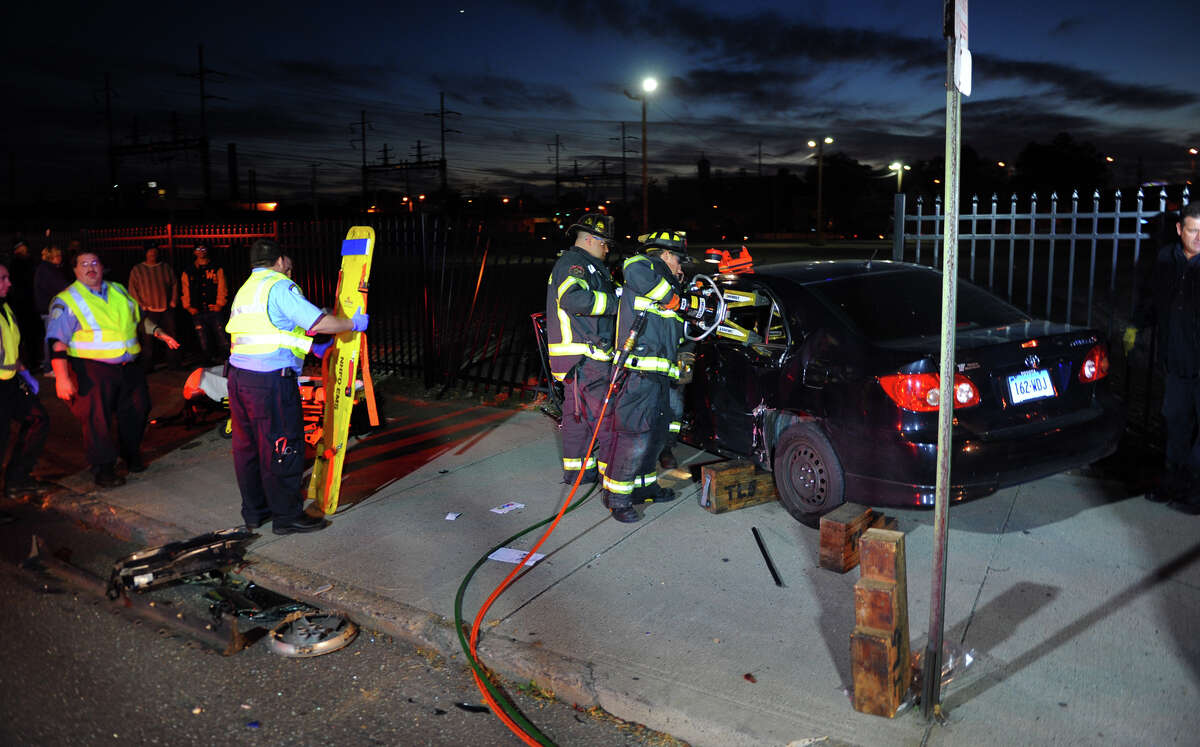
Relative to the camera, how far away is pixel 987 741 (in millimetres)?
2982

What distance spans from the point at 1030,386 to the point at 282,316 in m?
4.23

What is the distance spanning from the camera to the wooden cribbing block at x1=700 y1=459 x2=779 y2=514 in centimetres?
539

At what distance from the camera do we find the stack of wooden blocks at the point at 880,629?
306cm

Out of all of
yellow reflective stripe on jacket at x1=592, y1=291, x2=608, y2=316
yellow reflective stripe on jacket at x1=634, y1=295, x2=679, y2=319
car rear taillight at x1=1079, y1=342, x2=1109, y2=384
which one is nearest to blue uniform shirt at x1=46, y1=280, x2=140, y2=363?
yellow reflective stripe on jacket at x1=592, y1=291, x2=608, y2=316

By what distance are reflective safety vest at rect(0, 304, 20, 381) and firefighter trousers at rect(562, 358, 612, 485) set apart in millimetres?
3862

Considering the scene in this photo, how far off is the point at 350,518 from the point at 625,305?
7.45ft

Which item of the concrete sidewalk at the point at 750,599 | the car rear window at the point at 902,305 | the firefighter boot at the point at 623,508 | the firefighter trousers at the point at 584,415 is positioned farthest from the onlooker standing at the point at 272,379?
the car rear window at the point at 902,305

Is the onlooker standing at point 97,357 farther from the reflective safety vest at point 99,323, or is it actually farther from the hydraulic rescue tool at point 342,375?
the hydraulic rescue tool at point 342,375

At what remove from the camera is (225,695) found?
3.63 meters

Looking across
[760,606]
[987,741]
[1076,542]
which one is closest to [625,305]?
[760,606]

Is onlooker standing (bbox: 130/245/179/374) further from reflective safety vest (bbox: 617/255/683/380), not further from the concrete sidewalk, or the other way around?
reflective safety vest (bbox: 617/255/683/380)

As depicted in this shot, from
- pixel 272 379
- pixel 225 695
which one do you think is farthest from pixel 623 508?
pixel 225 695

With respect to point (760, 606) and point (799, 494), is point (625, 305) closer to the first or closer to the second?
point (799, 494)

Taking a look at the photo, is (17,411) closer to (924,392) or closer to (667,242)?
(667,242)
